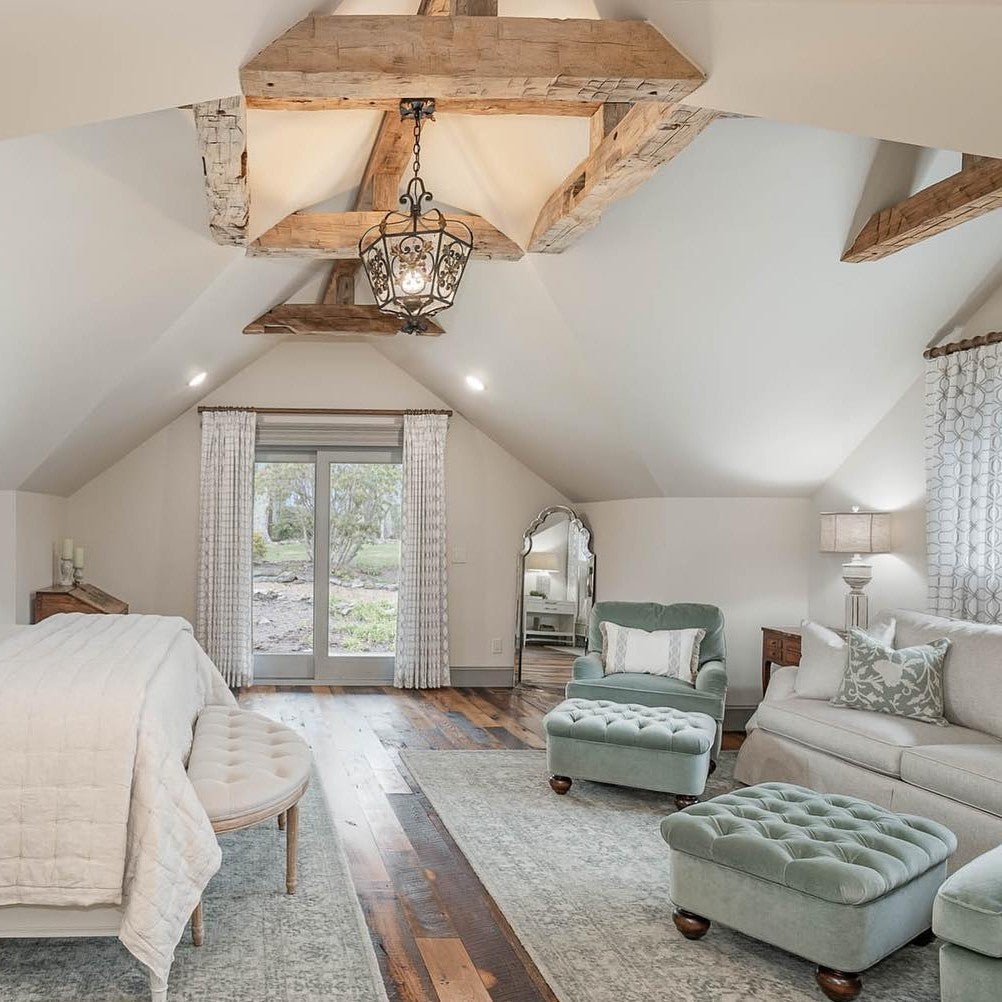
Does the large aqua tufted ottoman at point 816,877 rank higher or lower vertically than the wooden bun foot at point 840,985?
higher

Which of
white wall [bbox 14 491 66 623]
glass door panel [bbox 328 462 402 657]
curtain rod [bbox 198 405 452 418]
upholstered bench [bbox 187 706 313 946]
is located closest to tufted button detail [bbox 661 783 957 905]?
upholstered bench [bbox 187 706 313 946]

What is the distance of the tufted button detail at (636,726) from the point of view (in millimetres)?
4285

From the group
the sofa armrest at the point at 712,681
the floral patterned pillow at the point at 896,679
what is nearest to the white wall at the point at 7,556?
the sofa armrest at the point at 712,681

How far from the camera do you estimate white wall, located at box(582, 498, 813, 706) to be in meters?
6.27

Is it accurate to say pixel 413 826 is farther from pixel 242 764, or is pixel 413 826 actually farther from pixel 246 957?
pixel 246 957

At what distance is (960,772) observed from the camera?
11.3 feet

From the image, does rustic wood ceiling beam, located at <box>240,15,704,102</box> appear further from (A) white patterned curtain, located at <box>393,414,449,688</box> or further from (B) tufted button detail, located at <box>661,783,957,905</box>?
(A) white patterned curtain, located at <box>393,414,449,688</box>

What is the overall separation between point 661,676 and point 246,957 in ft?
9.53

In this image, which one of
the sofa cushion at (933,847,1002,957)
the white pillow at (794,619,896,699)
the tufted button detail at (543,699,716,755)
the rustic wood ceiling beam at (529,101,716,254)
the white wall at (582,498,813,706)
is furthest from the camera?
the white wall at (582,498,813,706)

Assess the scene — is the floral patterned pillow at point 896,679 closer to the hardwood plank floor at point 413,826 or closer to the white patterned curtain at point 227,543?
the hardwood plank floor at point 413,826

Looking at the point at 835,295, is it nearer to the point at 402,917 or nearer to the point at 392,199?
the point at 392,199

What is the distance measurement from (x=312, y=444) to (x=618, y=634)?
11.0 ft

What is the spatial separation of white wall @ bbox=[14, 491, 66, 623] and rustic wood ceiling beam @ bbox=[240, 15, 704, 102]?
3.99 metres

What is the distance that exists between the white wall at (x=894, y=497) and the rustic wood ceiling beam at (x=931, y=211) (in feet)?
4.46
